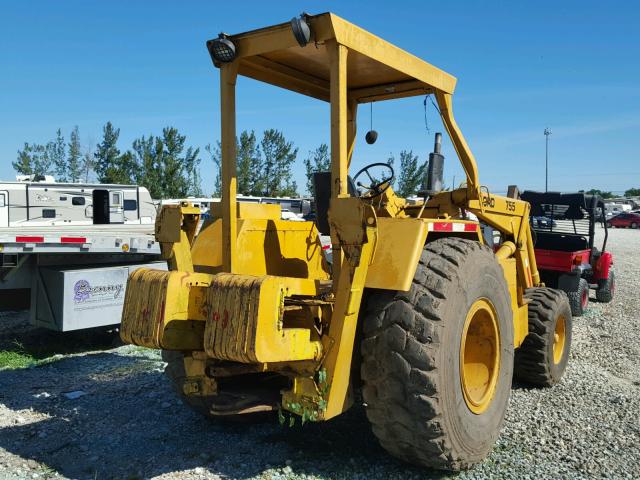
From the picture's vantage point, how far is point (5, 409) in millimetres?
5121

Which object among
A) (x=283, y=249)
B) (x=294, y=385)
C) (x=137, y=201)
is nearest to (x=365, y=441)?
(x=294, y=385)

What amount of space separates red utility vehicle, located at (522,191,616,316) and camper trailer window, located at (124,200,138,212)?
8.04 meters

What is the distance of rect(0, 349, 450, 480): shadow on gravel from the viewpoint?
12.5 ft

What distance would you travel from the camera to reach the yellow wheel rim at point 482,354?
3.96 meters

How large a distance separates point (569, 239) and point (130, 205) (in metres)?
9.06

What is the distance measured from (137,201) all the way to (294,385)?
1014 centimetres

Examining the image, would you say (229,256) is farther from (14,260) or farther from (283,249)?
→ (14,260)

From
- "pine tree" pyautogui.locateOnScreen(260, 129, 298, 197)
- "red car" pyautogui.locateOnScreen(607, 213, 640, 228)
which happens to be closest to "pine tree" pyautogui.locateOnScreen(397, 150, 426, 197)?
"pine tree" pyautogui.locateOnScreen(260, 129, 298, 197)

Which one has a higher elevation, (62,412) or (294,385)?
(294,385)

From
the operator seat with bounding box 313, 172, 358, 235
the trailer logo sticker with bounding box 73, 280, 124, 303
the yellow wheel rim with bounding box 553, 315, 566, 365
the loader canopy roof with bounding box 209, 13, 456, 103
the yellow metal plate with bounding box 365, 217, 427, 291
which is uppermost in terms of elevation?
the loader canopy roof with bounding box 209, 13, 456, 103

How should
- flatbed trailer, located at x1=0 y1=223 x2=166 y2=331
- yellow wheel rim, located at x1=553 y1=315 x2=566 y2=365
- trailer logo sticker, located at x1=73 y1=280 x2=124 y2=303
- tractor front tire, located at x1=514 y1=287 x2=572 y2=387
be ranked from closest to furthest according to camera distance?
tractor front tire, located at x1=514 y1=287 x2=572 y2=387 → yellow wheel rim, located at x1=553 y1=315 x2=566 y2=365 → flatbed trailer, located at x1=0 y1=223 x2=166 y2=331 → trailer logo sticker, located at x1=73 y1=280 x2=124 y2=303

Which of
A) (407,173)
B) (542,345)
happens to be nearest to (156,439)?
(542,345)

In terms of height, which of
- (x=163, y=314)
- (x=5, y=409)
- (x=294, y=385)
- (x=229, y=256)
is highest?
(x=229, y=256)

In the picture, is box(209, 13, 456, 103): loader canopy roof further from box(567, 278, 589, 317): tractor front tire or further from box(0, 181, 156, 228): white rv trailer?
box(0, 181, 156, 228): white rv trailer
